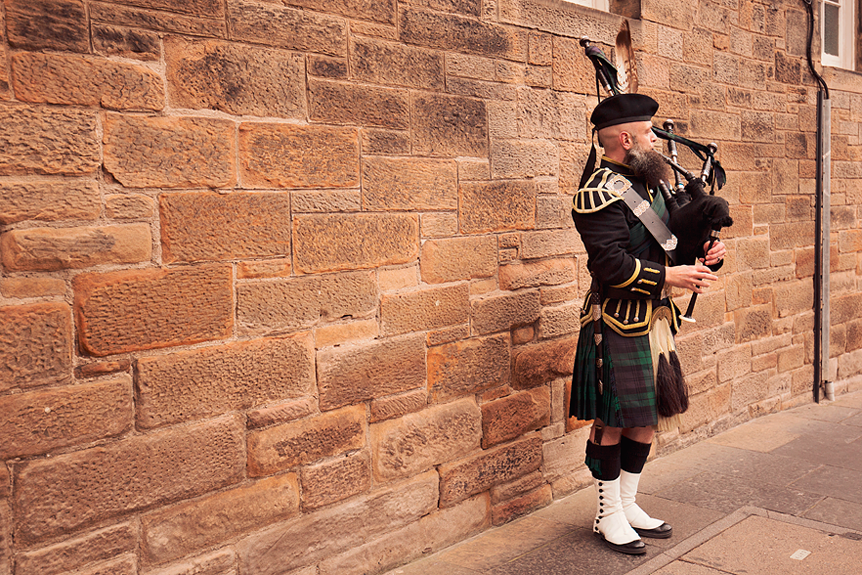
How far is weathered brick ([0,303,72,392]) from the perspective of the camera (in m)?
2.36

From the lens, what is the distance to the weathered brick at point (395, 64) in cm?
322

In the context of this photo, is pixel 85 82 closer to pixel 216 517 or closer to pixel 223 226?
pixel 223 226

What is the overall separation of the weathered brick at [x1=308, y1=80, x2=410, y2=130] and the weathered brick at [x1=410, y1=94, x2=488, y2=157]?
83mm

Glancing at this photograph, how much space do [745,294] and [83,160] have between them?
4.58 m

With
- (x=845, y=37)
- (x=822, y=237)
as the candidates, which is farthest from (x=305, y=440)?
(x=845, y=37)

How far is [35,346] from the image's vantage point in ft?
7.91

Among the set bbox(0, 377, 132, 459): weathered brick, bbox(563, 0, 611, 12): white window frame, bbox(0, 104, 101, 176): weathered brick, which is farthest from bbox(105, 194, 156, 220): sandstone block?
bbox(563, 0, 611, 12): white window frame

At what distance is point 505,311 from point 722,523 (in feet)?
Result: 4.66

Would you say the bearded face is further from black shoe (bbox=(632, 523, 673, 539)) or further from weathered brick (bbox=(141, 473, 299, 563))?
weathered brick (bbox=(141, 473, 299, 563))

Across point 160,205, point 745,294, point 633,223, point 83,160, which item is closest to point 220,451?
point 160,205

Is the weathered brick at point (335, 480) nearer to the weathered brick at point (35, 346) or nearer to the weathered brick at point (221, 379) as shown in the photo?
the weathered brick at point (221, 379)

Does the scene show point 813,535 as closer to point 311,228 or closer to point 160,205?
point 311,228

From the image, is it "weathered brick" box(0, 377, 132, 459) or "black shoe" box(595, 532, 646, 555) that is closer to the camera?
"weathered brick" box(0, 377, 132, 459)

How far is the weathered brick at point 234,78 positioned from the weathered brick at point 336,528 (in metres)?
1.53
